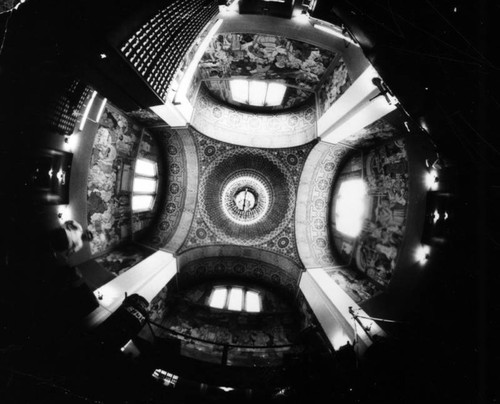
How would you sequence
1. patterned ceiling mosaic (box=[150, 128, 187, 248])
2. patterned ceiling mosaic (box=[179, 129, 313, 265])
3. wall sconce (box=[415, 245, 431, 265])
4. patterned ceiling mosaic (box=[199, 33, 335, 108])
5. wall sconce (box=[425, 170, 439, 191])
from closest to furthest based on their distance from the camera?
1. wall sconce (box=[425, 170, 439, 191])
2. wall sconce (box=[415, 245, 431, 265])
3. patterned ceiling mosaic (box=[199, 33, 335, 108])
4. patterned ceiling mosaic (box=[150, 128, 187, 248])
5. patterned ceiling mosaic (box=[179, 129, 313, 265])

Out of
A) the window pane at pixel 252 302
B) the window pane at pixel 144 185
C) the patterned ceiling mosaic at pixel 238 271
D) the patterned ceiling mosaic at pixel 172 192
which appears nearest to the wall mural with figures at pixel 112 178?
the window pane at pixel 144 185

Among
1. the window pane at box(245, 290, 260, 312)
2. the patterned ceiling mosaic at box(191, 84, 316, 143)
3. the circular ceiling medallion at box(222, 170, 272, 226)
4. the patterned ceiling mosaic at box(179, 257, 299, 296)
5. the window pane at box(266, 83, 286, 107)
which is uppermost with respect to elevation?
the window pane at box(266, 83, 286, 107)

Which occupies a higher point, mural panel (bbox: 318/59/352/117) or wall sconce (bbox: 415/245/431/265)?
mural panel (bbox: 318/59/352/117)

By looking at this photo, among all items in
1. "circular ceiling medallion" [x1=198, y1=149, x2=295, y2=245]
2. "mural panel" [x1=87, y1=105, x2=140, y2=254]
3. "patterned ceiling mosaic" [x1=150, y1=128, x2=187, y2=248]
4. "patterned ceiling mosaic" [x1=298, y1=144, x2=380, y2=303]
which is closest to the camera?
"mural panel" [x1=87, y1=105, x2=140, y2=254]

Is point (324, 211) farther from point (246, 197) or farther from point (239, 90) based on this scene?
point (239, 90)

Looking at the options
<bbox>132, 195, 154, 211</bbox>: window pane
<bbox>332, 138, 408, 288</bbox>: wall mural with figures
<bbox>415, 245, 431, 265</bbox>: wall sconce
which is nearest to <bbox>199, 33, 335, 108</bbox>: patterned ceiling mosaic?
<bbox>332, 138, 408, 288</bbox>: wall mural with figures

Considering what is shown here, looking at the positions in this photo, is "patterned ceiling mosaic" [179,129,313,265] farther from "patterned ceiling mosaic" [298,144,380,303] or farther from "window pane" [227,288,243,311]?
"window pane" [227,288,243,311]

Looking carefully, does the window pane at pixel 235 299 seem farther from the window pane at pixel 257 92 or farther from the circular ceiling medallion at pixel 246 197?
the window pane at pixel 257 92

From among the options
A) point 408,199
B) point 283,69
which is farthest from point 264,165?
point 408,199
